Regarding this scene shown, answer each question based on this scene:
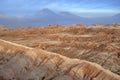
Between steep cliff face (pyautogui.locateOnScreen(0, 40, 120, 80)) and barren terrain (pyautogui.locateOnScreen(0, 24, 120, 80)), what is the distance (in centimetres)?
40

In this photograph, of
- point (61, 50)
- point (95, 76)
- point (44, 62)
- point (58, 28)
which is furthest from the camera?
point (58, 28)

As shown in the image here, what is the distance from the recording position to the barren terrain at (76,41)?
138ft

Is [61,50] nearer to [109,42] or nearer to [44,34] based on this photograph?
[109,42]

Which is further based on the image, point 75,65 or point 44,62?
point 44,62

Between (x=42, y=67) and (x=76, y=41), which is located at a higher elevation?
(x=76, y=41)

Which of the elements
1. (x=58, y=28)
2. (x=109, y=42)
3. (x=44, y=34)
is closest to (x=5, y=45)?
(x=109, y=42)

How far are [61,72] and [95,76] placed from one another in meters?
3.46

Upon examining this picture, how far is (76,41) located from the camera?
49.3m

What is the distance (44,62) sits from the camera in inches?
1265

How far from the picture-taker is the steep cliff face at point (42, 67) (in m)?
28.4

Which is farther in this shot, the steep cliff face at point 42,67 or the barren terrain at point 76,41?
the barren terrain at point 76,41

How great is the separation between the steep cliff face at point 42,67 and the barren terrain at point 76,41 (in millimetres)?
403

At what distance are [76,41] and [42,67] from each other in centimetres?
1801

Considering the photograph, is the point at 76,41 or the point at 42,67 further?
the point at 76,41
